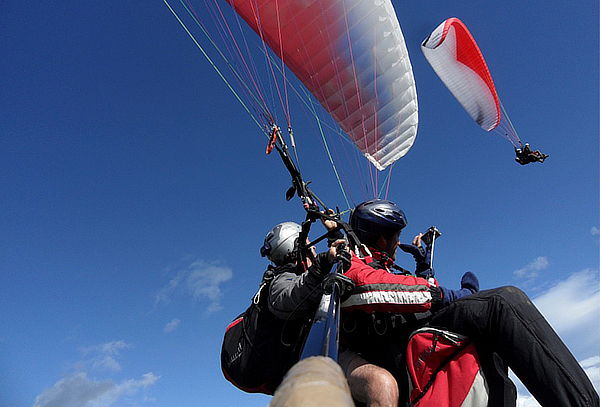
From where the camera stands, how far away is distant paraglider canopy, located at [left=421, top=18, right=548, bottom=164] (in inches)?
397

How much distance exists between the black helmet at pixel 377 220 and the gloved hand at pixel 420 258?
800mm

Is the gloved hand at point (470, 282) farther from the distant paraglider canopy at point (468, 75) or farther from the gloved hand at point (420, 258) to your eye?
the distant paraglider canopy at point (468, 75)

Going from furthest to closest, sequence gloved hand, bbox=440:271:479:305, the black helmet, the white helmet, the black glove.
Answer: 1. the white helmet
2. the black helmet
3. gloved hand, bbox=440:271:479:305
4. the black glove

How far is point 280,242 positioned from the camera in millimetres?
3863

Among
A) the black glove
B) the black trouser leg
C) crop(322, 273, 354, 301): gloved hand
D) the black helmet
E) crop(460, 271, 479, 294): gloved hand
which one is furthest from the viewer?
the black helmet

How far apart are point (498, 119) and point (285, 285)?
1071 centimetres

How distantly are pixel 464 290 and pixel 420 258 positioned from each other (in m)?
1.80

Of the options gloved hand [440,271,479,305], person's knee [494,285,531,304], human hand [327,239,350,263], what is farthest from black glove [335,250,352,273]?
person's knee [494,285,531,304]

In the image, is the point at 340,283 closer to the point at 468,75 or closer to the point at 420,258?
the point at 420,258

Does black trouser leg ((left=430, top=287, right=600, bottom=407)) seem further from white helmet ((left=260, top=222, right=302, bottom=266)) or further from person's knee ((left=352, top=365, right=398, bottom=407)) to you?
white helmet ((left=260, top=222, right=302, bottom=266))

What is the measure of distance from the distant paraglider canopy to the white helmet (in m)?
6.89

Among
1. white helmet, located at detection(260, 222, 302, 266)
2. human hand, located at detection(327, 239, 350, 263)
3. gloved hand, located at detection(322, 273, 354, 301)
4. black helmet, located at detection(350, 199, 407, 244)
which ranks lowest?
gloved hand, located at detection(322, 273, 354, 301)

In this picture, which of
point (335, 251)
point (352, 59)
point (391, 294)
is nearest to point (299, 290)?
point (335, 251)

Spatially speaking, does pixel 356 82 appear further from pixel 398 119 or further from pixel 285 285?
pixel 285 285
